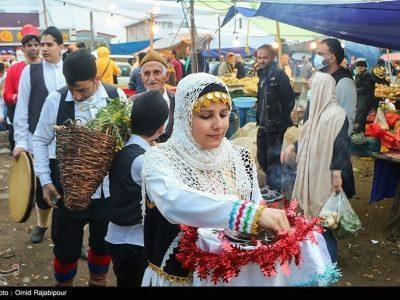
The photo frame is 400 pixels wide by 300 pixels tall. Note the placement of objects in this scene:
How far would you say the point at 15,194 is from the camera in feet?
13.9

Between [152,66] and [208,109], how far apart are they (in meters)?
2.26

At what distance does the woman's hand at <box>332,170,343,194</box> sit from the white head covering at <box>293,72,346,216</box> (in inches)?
3.2

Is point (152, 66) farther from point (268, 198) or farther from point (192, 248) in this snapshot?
point (268, 198)

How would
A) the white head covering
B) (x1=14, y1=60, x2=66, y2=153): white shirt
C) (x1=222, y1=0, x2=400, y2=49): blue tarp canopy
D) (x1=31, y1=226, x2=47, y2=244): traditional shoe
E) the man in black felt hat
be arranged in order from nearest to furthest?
1. the man in black felt hat
2. (x1=14, y1=60, x2=66, y2=153): white shirt
3. the white head covering
4. (x1=222, y1=0, x2=400, y2=49): blue tarp canopy
5. (x1=31, y1=226, x2=47, y2=244): traditional shoe

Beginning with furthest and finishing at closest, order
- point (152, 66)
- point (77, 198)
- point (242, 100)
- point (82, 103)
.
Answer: point (242, 100) → point (152, 66) → point (82, 103) → point (77, 198)

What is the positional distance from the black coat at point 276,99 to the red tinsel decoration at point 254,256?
17.8 ft

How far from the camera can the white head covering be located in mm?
4504

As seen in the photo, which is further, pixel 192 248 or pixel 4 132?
pixel 4 132

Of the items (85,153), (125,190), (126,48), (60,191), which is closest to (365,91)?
(60,191)

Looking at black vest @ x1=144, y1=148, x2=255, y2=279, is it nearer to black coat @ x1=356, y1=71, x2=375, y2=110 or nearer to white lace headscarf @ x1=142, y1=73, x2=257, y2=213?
white lace headscarf @ x1=142, y1=73, x2=257, y2=213

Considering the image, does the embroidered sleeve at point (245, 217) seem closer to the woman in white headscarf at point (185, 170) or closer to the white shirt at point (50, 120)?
the woman in white headscarf at point (185, 170)

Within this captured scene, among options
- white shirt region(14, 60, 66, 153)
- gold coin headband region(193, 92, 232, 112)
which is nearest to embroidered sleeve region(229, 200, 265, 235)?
gold coin headband region(193, 92, 232, 112)

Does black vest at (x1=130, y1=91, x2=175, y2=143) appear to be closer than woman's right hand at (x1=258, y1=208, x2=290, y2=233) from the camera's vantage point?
No

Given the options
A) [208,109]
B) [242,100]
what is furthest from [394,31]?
[242,100]
